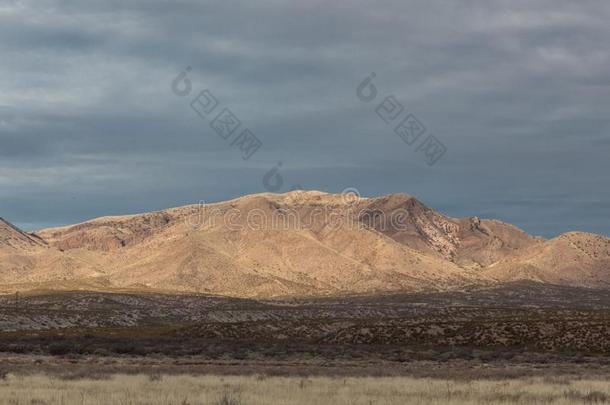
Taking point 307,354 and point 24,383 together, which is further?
point 307,354

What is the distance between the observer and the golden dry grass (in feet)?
83.9

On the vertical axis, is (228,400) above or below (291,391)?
above

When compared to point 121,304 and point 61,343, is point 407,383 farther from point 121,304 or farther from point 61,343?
point 121,304

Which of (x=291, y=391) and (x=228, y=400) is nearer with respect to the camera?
(x=228, y=400)

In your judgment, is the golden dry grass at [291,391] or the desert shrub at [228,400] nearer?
the desert shrub at [228,400]

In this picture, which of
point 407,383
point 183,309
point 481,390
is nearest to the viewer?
point 481,390

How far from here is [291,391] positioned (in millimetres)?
29141

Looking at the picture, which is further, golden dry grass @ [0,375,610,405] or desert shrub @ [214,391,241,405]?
golden dry grass @ [0,375,610,405]

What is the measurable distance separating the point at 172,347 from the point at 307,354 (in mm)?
11296

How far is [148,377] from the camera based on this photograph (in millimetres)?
34656

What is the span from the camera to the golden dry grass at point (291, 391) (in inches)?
1007

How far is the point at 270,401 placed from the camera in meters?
25.1

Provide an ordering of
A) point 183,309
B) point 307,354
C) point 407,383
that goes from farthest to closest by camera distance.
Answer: point 183,309 → point 307,354 → point 407,383

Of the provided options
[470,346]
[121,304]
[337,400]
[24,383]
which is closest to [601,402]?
[337,400]
